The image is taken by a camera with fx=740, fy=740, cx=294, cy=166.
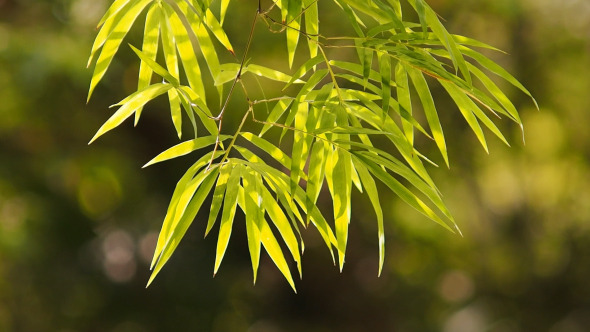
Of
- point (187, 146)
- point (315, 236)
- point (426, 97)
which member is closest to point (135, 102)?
point (187, 146)

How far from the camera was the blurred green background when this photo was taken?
341 cm

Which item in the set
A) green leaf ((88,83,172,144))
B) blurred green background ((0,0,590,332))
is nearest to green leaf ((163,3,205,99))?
green leaf ((88,83,172,144))

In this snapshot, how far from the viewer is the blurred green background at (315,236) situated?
341 cm

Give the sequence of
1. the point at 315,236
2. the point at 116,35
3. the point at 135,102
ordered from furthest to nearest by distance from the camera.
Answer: the point at 315,236 < the point at 116,35 < the point at 135,102

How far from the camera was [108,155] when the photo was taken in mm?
3533

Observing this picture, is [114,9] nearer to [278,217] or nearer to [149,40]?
[149,40]

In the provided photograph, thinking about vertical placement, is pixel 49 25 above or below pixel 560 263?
above

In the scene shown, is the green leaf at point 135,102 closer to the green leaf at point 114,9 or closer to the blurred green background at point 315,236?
the green leaf at point 114,9

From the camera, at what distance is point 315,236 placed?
11.5 feet

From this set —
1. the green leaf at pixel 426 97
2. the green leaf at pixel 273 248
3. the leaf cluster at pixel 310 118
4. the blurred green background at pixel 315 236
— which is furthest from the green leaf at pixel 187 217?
the blurred green background at pixel 315 236

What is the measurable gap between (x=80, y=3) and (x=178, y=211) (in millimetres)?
2500

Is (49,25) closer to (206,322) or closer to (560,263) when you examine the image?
(206,322)

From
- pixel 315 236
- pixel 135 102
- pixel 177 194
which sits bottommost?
pixel 315 236

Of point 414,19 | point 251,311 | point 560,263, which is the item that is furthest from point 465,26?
point 251,311
